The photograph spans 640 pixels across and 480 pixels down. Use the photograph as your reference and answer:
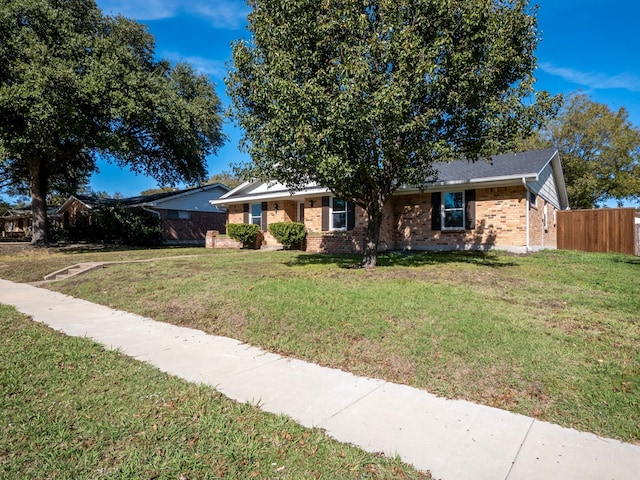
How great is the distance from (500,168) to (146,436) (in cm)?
1388

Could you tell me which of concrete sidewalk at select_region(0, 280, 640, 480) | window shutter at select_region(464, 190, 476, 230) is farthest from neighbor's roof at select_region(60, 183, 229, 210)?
concrete sidewalk at select_region(0, 280, 640, 480)

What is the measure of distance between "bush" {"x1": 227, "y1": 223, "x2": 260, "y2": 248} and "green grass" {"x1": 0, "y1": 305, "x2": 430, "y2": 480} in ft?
45.6

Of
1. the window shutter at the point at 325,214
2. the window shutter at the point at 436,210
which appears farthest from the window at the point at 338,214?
the window shutter at the point at 436,210

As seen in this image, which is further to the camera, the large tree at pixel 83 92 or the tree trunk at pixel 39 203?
the tree trunk at pixel 39 203

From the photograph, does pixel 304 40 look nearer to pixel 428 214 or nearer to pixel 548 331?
pixel 548 331

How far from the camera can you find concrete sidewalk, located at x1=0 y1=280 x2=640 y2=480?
8.20 ft

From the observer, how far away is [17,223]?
45875 millimetres

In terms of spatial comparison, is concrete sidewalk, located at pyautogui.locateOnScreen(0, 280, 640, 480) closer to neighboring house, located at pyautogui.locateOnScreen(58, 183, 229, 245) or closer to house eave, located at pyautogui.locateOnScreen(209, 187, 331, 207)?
house eave, located at pyautogui.locateOnScreen(209, 187, 331, 207)

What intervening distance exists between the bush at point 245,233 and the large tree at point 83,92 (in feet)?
→ 16.7

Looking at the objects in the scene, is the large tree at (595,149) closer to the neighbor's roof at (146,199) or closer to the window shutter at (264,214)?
the window shutter at (264,214)

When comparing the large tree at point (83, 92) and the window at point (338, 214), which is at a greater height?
the large tree at point (83, 92)

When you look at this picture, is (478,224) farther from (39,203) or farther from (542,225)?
(39,203)

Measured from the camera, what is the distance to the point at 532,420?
3111 mm

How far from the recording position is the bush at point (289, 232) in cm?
1611
